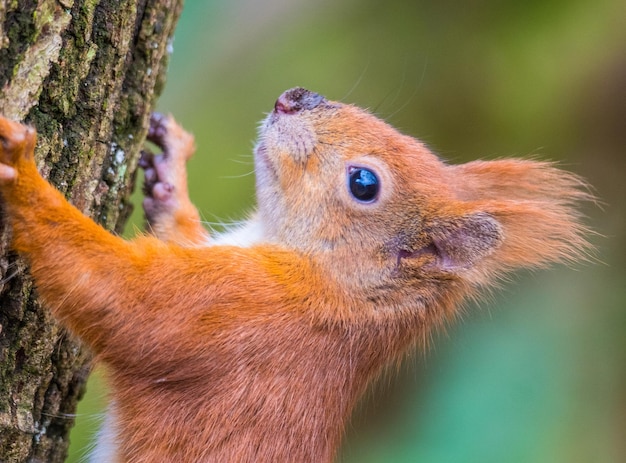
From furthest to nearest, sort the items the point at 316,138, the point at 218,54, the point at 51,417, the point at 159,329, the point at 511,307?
1. the point at 218,54
2. the point at 511,307
3. the point at 316,138
4. the point at 51,417
5. the point at 159,329

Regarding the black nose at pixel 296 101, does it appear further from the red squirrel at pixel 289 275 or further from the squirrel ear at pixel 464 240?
the squirrel ear at pixel 464 240

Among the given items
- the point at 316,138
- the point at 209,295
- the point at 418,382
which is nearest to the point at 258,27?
the point at 316,138

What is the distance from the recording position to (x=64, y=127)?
2.66 metres

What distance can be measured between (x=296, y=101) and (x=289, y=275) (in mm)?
862

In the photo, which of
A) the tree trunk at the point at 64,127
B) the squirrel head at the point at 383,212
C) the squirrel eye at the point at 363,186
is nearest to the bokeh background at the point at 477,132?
the squirrel head at the point at 383,212

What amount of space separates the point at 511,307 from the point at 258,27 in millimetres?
2491

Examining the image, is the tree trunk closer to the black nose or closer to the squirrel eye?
the black nose

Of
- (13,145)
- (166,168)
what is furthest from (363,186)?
(13,145)

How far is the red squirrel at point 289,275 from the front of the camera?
8.85ft

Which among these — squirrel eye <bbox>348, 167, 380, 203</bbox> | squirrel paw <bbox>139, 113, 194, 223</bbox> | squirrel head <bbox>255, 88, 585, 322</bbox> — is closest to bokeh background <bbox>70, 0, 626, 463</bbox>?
squirrel paw <bbox>139, 113, 194, 223</bbox>

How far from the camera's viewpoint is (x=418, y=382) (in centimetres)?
495

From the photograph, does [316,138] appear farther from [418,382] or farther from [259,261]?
[418,382]

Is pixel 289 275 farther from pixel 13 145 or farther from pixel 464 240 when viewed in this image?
pixel 13 145

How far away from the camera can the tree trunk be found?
2436 mm
